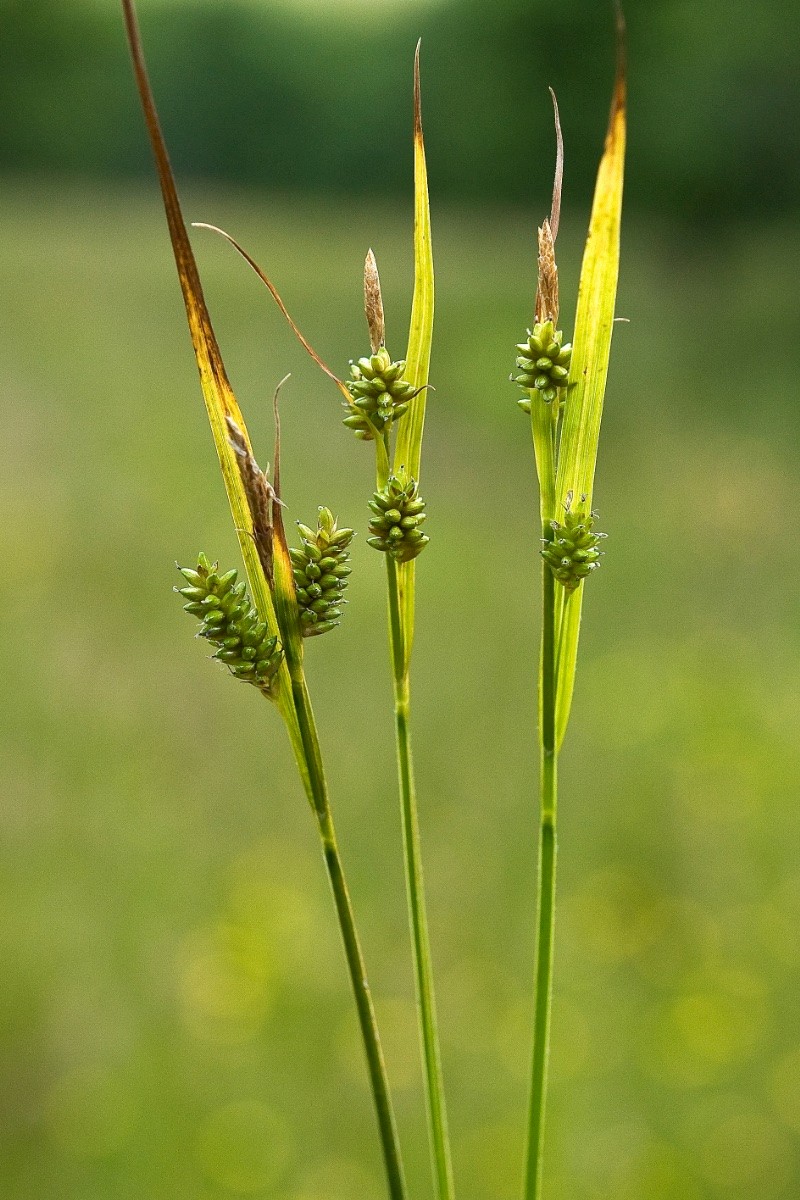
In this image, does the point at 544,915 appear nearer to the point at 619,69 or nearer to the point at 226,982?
the point at 619,69

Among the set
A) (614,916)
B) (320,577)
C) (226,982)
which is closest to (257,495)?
(320,577)

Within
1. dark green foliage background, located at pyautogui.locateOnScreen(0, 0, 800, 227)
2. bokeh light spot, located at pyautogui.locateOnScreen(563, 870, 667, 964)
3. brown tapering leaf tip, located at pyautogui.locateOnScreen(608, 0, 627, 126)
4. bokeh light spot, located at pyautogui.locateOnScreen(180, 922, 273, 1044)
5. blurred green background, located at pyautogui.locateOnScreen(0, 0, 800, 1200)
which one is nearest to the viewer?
brown tapering leaf tip, located at pyautogui.locateOnScreen(608, 0, 627, 126)

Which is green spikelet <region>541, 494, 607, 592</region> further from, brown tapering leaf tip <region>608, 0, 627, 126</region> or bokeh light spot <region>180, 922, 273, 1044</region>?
bokeh light spot <region>180, 922, 273, 1044</region>

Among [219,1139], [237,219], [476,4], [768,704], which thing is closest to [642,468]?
[768,704]

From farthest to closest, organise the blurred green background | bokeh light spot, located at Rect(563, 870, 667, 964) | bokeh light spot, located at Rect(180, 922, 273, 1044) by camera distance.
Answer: bokeh light spot, located at Rect(563, 870, 667, 964) < bokeh light spot, located at Rect(180, 922, 273, 1044) < the blurred green background

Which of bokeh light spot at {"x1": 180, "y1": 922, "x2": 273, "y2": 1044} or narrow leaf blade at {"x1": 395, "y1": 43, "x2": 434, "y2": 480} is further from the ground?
narrow leaf blade at {"x1": 395, "y1": 43, "x2": 434, "y2": 480}

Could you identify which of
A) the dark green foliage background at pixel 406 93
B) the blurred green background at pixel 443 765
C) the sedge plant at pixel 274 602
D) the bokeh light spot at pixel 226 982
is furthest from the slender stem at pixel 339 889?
the dark green foliage background at pixel 406 93

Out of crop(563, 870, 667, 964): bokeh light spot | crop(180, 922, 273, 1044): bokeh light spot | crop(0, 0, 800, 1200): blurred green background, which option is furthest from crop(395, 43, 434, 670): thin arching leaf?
crop(563, 870, 667, 964): bokeh light spot
